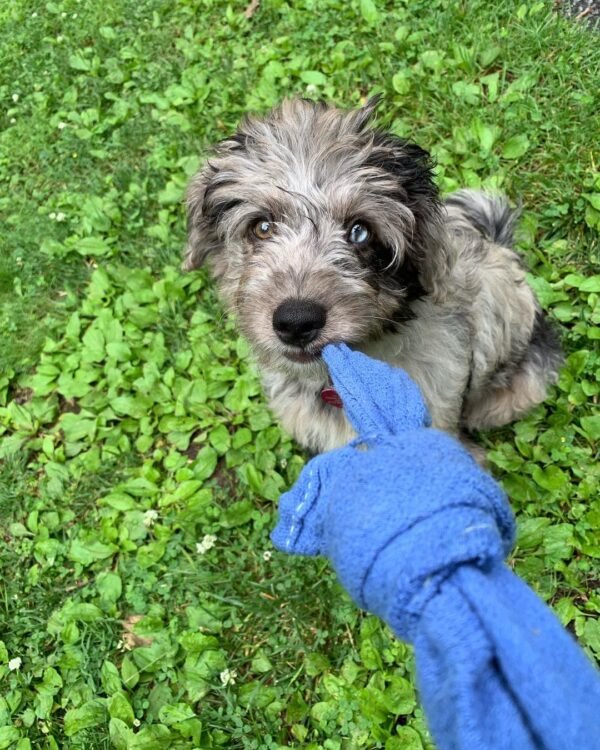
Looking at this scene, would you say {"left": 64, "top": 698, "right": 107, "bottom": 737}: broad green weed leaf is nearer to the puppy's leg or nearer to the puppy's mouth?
the puppy's mouth

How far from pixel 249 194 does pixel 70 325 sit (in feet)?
8.08

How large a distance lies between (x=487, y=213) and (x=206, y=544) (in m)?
2.42

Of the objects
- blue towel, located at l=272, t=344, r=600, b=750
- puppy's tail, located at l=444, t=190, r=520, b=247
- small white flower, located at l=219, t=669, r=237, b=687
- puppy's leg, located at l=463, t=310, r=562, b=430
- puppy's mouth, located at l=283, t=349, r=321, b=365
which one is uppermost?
blue towel, located at l=272, t=344, r=600, b=750

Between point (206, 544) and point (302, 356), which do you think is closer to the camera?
point (302, 356)

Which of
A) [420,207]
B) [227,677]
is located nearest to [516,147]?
[420,207]

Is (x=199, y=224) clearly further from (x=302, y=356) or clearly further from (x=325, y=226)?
(x=302, y=356)

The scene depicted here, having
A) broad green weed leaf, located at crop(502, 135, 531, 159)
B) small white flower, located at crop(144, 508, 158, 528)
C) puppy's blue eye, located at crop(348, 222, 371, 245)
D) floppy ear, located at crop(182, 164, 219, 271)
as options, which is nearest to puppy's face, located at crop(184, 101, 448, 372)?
puppy's blue eye, located at crop(348, 222, 371, 245)

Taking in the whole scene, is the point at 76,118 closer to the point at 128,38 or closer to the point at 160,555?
the point at 128,38

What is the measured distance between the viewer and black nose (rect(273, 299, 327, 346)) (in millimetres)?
2500

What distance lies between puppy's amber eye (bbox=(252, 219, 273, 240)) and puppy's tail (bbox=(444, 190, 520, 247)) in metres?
1.27

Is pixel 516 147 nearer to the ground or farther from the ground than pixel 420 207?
nearer to the ground

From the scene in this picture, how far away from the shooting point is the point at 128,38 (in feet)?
20.5

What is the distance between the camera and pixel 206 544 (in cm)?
376

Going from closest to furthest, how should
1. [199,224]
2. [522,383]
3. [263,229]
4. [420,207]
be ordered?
[420,207] < [263,229] < [199,224] < [522,383]
